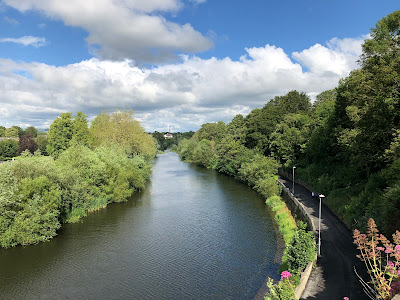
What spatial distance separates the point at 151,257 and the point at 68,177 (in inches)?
550

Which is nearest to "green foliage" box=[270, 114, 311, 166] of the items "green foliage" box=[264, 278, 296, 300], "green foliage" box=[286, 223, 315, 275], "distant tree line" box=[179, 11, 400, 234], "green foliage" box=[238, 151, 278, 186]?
"distant tree line" box=[179, 11, 400, 234]

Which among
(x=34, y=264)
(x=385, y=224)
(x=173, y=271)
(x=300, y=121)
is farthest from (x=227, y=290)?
(x=300, y=121)

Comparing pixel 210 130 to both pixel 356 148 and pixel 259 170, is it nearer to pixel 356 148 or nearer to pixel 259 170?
pixel 259 170

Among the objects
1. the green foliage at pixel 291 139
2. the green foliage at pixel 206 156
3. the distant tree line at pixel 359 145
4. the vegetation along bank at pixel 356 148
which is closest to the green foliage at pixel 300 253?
the vegetation along bank at pixel 356 148

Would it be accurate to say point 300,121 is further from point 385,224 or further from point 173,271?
point 173,271

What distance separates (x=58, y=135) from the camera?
164 ft

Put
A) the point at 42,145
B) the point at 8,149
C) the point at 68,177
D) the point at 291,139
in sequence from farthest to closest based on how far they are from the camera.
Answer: the point at 42,145
the point at 8,149
the point at 291,139
the point at 68,177

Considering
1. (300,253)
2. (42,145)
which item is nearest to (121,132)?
(300,253)

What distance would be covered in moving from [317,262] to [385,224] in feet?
16.4

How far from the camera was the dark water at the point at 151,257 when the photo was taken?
1791cm

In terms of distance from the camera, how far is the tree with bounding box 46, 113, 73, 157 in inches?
1957

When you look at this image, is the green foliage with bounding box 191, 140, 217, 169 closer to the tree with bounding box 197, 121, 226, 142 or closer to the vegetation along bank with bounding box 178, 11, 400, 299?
the vegetation along bank with bounding box 178, 11, 400, 299

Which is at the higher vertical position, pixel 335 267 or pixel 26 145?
pixel 26 145

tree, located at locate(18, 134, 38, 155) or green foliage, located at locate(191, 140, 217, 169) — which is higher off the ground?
tree, located at locate(18, 134, 38, 155)
